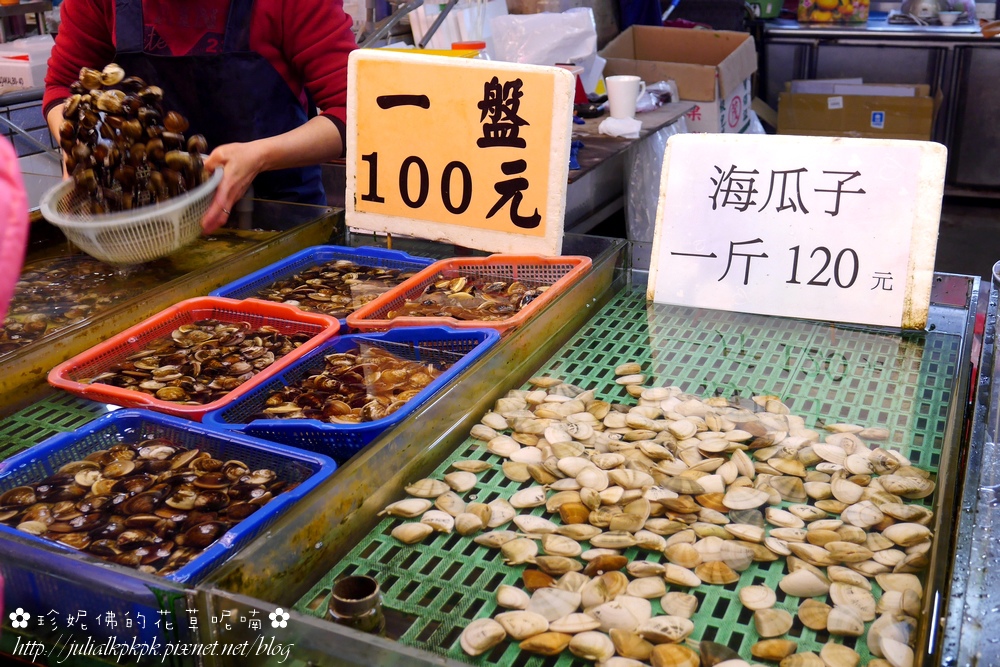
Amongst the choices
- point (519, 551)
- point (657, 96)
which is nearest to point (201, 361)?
point (519, 551)

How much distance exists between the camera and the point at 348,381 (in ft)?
4.85

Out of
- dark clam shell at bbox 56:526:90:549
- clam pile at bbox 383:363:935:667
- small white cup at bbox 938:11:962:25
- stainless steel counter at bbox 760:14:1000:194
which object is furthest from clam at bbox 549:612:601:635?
small white cup at bbox 938:11:962:25

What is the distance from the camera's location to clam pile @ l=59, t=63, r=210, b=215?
1740 millimetres

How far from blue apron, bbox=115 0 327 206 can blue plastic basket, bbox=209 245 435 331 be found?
1.57 ft

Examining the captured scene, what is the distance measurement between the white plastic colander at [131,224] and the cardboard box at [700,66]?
324cm

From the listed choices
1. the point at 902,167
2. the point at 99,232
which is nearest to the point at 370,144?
the point at 99,232

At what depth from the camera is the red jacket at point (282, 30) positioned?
7.30 feet

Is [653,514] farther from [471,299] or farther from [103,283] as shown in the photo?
[103,283]

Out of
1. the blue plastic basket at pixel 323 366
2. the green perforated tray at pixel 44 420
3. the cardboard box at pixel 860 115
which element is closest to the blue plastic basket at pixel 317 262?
the blue plastic basket at pixel 323 366

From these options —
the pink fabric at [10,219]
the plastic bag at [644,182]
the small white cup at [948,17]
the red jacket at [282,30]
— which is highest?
the small white cup at [948,17]

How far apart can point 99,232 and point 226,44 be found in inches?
31.0

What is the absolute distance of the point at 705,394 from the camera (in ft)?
4.79

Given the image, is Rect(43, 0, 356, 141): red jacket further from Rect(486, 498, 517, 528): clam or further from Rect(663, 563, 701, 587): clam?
Rect(663, 563, 701, 587): clam

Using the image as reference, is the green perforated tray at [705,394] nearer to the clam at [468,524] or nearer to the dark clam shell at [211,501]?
the clam at [468,524]
